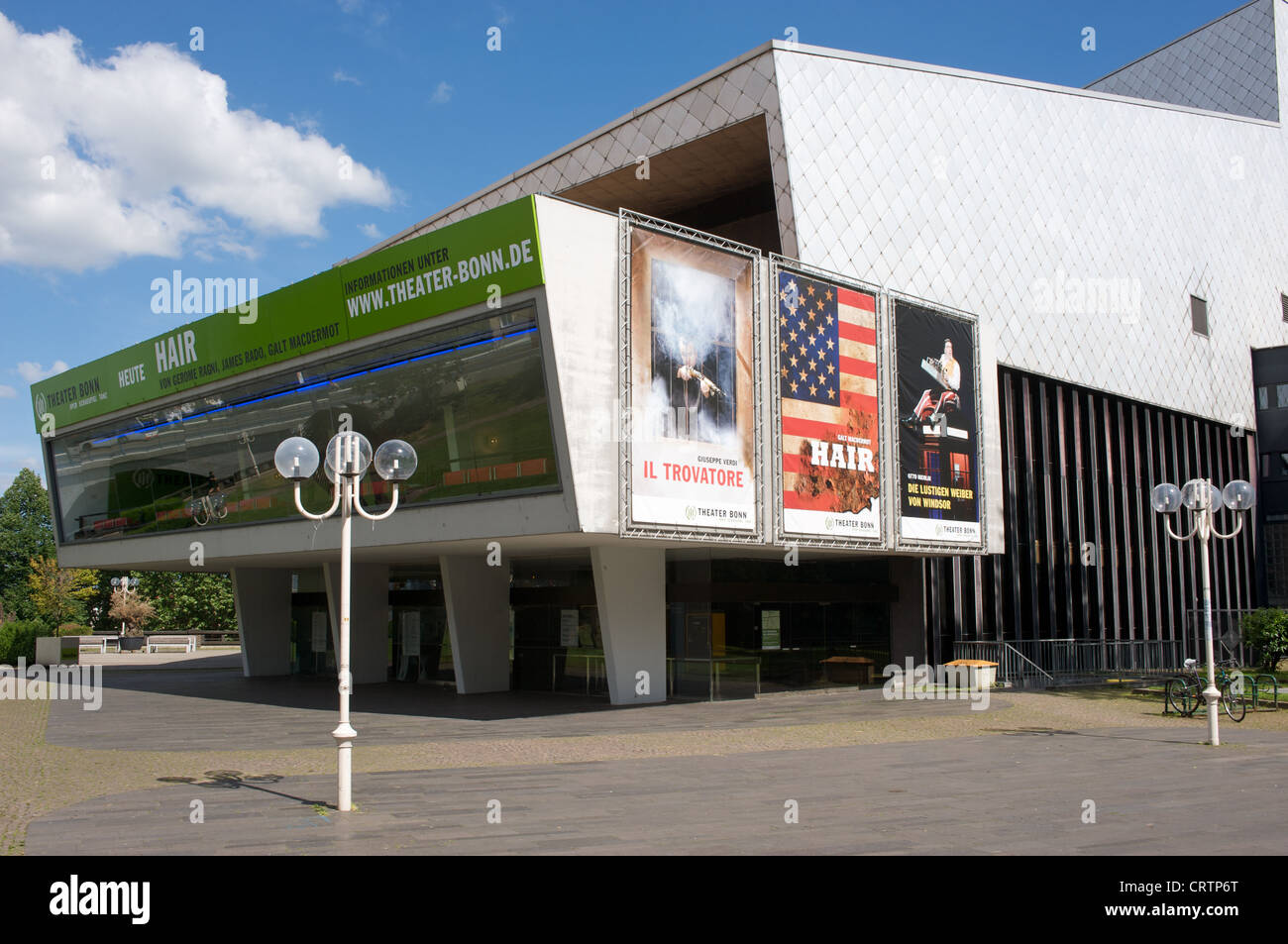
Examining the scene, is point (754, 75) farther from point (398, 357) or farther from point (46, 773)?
point (46, 773)

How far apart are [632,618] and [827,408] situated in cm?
692

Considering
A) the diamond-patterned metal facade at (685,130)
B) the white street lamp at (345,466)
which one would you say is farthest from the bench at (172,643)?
the white street lamp at (345,466)

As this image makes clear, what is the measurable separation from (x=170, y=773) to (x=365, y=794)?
12.3 feet

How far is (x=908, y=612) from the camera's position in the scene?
105 ft

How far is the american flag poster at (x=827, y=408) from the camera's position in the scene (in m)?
24.7

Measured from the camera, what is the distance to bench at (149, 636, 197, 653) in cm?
6075

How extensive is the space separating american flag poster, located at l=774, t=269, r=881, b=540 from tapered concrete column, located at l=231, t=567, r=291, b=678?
22.3m

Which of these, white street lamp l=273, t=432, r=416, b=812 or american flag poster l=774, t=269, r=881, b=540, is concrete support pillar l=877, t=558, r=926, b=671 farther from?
white street lamp l=273, t=432, r=416, b=812

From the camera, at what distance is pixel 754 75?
29.4 meters

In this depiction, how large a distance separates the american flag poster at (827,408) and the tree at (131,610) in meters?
60.7

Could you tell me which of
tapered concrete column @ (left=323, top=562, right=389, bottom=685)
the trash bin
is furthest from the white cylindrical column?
the trash bin

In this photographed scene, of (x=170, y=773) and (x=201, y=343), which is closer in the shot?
(x=170, y=773)
